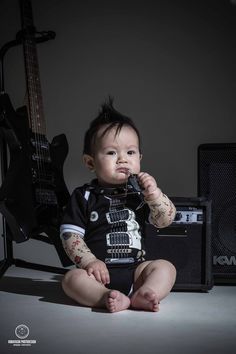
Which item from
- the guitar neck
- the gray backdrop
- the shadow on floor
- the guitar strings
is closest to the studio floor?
the shadow on floor

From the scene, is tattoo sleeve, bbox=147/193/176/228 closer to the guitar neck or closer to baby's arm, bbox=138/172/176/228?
baby's arm, bbox=138/172/176/228

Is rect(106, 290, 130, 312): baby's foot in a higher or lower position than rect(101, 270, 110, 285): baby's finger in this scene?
lower

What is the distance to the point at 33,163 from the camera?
1.59 m

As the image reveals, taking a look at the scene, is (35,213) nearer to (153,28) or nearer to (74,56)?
(74,56)

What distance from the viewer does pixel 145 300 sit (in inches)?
48.6

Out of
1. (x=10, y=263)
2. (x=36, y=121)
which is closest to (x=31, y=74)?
(x=36, y=121)

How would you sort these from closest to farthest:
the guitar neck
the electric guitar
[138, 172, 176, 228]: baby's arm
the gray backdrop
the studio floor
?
the studio floor
[138, 172, 176, 228]: baby's arm
the electric guitar
the guitar neck
the gray backdrop

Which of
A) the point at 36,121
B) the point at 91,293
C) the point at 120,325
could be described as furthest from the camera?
the point at 36,121

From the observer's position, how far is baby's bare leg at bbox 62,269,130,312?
47.9 inches

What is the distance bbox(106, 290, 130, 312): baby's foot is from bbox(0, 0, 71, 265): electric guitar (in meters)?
0.36

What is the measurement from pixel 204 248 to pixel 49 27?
108cm

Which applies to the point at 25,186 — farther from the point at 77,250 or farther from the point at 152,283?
the point at 152,283

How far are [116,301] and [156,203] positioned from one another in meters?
0.27

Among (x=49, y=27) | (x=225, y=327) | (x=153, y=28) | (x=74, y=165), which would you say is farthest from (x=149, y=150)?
(x=225, y=327)
